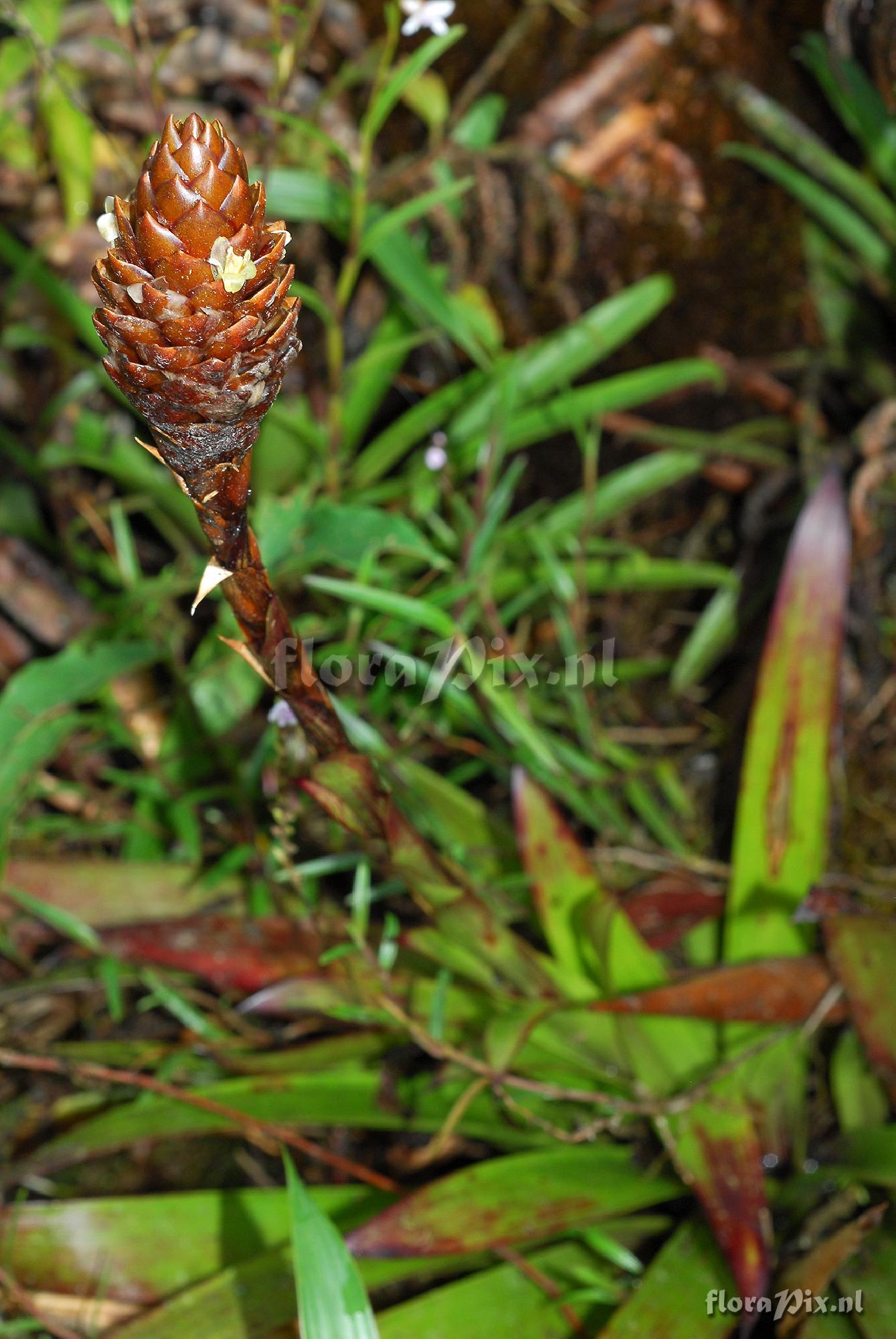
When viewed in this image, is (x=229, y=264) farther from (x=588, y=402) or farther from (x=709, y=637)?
(x=709, y=637)

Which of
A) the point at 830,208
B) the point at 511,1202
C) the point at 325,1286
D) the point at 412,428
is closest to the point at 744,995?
the point at 511,1202

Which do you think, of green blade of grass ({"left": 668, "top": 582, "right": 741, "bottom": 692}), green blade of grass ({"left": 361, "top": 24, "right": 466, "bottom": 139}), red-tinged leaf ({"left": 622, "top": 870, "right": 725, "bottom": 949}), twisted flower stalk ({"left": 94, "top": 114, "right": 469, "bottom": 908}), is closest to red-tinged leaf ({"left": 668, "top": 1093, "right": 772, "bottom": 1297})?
red-tinged leaf ({"left": 622, "top": 870, "right": 725, "bottom": 949})

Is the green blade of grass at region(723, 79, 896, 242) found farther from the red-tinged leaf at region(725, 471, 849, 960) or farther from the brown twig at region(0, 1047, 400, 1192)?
the brown twig at region(0, 1047, 400, 1192)

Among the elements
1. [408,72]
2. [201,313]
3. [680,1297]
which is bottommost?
[680,1297]

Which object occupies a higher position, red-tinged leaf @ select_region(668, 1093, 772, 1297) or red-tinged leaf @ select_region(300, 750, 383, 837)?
red-tinged leaf @ select_region(300, 750, 383, 837)

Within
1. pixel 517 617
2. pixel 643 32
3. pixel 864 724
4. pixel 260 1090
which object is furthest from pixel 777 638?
pixel 643 32

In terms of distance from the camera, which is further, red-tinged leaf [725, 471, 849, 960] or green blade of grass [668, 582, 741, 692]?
green blade of grass [668, 582, 741, 692]

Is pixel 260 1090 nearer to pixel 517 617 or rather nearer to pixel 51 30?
pixel 517 617
